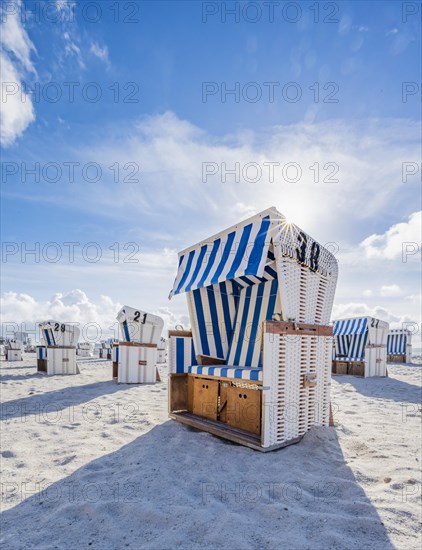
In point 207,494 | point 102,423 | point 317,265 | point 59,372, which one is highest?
point 317,265

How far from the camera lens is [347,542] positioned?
7.23ft

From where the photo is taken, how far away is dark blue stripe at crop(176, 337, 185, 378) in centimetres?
570

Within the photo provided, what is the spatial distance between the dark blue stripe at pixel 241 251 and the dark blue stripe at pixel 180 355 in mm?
1871

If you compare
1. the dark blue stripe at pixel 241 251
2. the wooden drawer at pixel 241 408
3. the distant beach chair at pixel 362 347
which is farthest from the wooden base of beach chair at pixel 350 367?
the dark blue stripe at pixel 241 251

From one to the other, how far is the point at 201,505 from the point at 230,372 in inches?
75.0

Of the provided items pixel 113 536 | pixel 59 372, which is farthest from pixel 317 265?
pixel 59 372

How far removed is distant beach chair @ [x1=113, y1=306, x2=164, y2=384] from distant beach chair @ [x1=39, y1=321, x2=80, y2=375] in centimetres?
356

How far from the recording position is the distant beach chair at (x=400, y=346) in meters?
22.5

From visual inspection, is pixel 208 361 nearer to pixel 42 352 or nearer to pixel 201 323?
pixel 201 323

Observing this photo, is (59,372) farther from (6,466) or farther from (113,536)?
(113,536)

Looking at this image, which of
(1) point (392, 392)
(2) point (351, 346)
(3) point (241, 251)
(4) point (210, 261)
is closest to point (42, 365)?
(4) point (210, 261)

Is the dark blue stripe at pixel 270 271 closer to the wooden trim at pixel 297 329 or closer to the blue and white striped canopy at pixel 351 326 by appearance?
the wooden trim at pixel 297 329

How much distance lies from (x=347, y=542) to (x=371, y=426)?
3380 millimetres

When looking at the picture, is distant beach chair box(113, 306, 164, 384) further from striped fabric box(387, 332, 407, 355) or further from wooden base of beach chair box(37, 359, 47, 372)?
striped fabric box(387, 332, 407, 355)
